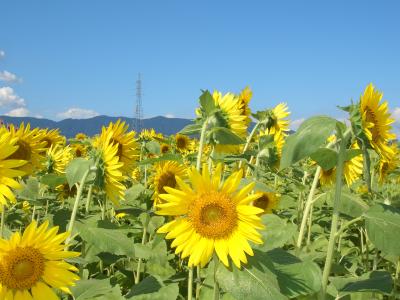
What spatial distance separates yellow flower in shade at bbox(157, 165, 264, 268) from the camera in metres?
1.97

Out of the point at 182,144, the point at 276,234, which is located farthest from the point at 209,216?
the point at 182,144

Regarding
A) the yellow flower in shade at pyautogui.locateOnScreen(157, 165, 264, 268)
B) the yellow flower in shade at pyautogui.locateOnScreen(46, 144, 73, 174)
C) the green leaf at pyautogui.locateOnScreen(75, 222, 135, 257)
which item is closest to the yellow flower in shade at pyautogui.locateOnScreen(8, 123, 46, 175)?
the green leaf at pyautogui.locateOnScreen(75, 222, 135, 257)

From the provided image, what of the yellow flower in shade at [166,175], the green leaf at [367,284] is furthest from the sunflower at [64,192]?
the green leaf at [367,284]

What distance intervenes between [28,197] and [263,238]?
1801 mm

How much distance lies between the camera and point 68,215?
9.75 feet

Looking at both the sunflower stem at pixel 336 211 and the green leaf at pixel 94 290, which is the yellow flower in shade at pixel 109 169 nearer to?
the green leaf at pixel 94 290

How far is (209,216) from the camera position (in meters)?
2.04

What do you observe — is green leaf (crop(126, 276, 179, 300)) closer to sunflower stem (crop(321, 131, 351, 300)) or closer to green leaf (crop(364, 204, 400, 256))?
sunflower stem (crop(321, 131, 351, 300))

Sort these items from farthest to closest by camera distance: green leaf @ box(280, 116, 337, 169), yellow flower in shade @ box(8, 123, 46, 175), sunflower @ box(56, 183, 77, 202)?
1. sunflower @ box(56, 183, 77, 202)
2. yellow flower in shade @ box(8, 123, 46, 175)
3. green leaf @ box(280, 116, 337, 169)

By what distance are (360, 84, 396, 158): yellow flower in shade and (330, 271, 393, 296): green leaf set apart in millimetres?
577

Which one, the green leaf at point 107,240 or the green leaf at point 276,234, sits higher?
the green leaf at point 276,234

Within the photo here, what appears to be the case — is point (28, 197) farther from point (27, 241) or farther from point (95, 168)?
point (27, 241)

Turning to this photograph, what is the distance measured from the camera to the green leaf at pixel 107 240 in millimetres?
2236

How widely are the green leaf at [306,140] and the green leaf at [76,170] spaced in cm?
118
